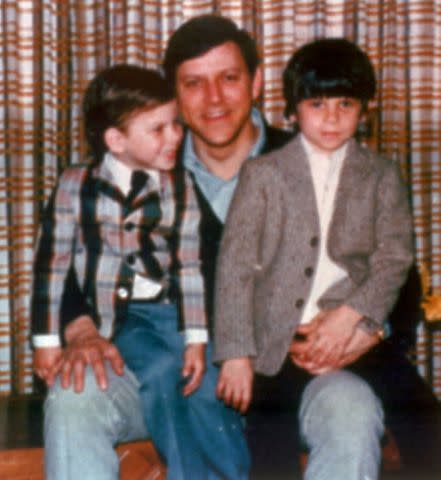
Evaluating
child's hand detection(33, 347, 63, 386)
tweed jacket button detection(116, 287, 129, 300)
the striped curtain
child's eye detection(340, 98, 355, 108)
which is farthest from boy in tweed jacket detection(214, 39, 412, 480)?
the striped curtain

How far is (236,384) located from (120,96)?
588mm

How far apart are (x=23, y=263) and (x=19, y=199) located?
0.60 feet

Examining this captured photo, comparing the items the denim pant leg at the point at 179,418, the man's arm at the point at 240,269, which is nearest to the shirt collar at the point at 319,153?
the man's arm at the point at 240,269

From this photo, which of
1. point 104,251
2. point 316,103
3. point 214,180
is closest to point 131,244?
point 104,251

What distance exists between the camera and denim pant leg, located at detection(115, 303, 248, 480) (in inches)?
48.9

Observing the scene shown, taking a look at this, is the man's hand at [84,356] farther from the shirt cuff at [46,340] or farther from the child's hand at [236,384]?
the child's hand at [236,384]

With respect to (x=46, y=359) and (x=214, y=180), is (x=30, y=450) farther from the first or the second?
(x=214, y=180)

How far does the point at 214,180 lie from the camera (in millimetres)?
1642

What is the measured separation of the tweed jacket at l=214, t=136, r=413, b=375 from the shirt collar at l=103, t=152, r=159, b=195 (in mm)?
177

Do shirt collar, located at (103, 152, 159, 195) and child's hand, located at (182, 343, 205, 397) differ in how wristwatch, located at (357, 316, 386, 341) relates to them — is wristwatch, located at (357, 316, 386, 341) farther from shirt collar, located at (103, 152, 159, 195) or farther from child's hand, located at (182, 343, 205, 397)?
shirt collar, located at (103, 152, 159, 195)

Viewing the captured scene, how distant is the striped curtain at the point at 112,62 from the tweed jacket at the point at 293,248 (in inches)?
27.7

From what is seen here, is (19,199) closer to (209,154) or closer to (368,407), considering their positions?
(209,154)

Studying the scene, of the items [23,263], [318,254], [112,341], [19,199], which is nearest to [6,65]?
[19,199]

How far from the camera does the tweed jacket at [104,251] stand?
1390 millimetres
